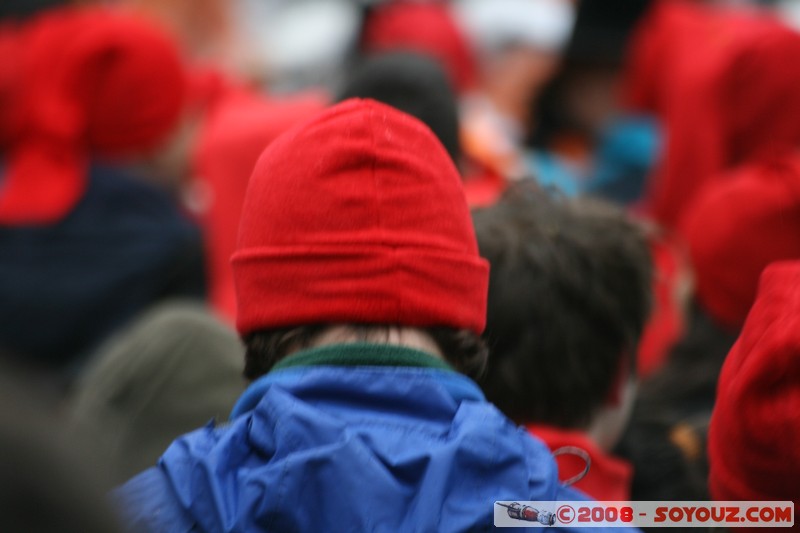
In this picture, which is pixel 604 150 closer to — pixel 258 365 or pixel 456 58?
pixel 456 58

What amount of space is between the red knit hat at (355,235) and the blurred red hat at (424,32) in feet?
11.0

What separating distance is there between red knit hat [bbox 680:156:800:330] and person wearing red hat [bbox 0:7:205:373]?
59.0 inches

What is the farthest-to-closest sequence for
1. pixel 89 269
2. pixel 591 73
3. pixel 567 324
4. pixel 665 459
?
1. pixel 591 73
2. pixel 89 269
3. pixel 665 459
4. pixel 567 324

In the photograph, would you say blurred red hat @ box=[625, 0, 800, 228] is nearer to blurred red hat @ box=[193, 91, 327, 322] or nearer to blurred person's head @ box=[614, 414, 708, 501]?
blurred red hat @ box=[193, 91, 327, 322]

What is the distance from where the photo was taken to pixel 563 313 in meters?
1.72

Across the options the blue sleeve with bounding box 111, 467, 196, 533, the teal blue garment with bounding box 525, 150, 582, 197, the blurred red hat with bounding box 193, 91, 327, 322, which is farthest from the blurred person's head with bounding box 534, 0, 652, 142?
the blue sleeve with bounding box 111, 467, 196, 533

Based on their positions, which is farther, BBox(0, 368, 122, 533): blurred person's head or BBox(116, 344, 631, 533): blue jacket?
BBox(116, 344, 631, 533): blue jacket

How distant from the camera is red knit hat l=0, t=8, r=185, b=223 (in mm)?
3031

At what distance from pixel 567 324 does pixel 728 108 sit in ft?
5.84

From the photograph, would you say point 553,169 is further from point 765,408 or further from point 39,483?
point 39,483

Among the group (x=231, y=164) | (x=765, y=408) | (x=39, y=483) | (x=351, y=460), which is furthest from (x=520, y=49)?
(x=39, y=483)

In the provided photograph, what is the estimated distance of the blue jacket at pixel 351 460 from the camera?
3.77 feet

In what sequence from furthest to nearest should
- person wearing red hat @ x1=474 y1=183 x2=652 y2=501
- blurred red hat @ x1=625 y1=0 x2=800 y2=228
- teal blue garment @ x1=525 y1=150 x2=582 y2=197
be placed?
teal blue garment @ x1=525 y1=150 x2=582 y2=197 < blurred red hat @ x1=625 y1=0 x2=800 y2=228 < person wearing red hat @ x1=474 y1=183 x2=652 y2=501

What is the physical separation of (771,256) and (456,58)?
2.81 m
